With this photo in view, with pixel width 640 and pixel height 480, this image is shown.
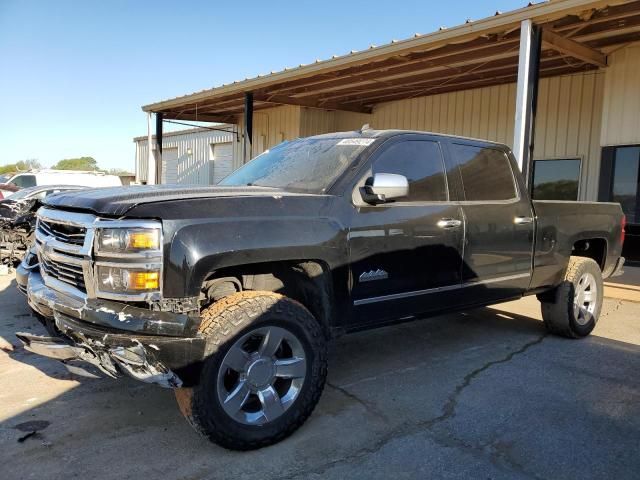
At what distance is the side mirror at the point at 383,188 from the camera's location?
11.4 ft

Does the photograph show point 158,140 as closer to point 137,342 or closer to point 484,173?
point 484,173

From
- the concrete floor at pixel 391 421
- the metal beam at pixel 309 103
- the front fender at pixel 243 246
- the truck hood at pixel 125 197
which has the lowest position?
the concrete floor at pixel 391 421

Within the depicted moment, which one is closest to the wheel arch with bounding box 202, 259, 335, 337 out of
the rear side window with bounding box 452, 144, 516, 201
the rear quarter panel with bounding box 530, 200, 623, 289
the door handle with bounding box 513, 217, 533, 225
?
the rear side window with bounding box 452, 144, 516, 201

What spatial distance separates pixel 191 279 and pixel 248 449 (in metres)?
1.04

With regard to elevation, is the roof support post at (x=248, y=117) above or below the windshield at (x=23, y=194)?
above

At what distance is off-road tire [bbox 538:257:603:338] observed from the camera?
5.34 m

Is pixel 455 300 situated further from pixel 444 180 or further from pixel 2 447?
pixel 2 447

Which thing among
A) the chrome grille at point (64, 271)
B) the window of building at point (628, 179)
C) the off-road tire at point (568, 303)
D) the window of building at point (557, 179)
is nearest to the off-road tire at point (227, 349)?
the chrome grille at point (64, 271)

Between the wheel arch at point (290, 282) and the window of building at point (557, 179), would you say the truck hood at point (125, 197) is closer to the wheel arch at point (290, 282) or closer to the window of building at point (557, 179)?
the wheel arch at point (290, 282)

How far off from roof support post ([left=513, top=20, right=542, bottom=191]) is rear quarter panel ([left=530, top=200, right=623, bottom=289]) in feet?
7.27

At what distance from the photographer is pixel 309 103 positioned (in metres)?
15.2

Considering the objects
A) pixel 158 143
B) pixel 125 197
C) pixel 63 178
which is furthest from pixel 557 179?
pixel 63 178

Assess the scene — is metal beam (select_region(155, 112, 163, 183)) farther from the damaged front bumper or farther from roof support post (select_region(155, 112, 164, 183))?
the damaged front bumper

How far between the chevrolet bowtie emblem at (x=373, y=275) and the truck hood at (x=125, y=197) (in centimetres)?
71
